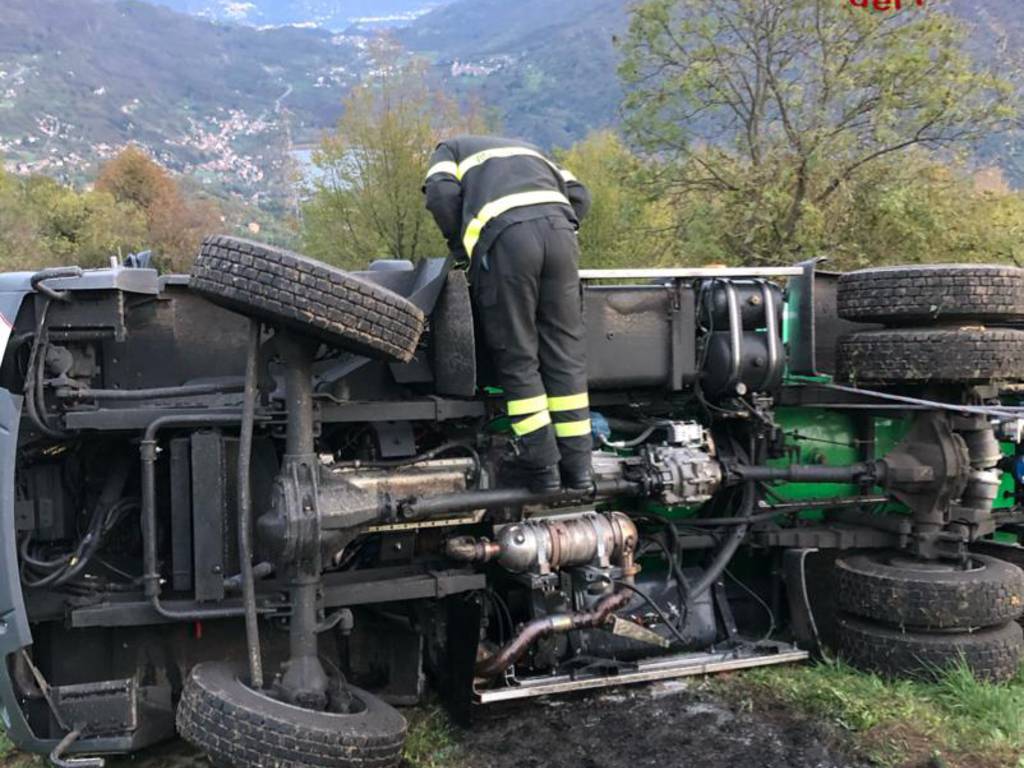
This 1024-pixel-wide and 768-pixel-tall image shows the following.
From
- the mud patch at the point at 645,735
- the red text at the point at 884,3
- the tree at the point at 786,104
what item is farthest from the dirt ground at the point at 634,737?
the red text at the point at 884,3

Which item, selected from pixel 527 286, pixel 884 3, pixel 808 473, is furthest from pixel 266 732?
pixel 884 3

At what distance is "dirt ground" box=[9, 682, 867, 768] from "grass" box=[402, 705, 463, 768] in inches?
1.3

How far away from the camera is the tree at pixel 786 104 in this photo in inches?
731

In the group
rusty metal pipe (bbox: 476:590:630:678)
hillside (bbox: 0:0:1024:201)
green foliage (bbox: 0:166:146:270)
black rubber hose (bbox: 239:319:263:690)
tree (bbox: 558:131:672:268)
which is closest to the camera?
black rubber hose (bbox: 239:319:263:690)

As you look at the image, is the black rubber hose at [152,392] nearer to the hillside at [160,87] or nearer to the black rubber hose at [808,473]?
the black rubber hose at [808,473]

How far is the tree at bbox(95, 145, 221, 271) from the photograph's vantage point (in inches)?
1622

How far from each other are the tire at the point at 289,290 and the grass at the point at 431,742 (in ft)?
5.24

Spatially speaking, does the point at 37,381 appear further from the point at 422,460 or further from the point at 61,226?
the point at 61,226

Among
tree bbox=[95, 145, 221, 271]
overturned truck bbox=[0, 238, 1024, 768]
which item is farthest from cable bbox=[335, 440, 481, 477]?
tree bbox=[95, 145, 221, 271]

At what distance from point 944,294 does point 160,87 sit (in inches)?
5562

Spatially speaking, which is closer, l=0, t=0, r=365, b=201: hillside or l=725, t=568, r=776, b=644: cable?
l=725, t=568, r=776, b=644: cable

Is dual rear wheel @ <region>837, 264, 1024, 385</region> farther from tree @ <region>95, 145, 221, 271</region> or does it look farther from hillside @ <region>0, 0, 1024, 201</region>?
hillside @ <region>0, 0, 1024, 201</region>

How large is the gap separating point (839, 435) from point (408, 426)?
2251 millimetres

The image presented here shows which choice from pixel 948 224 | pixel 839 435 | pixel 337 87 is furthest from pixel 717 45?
pixel 337 87
